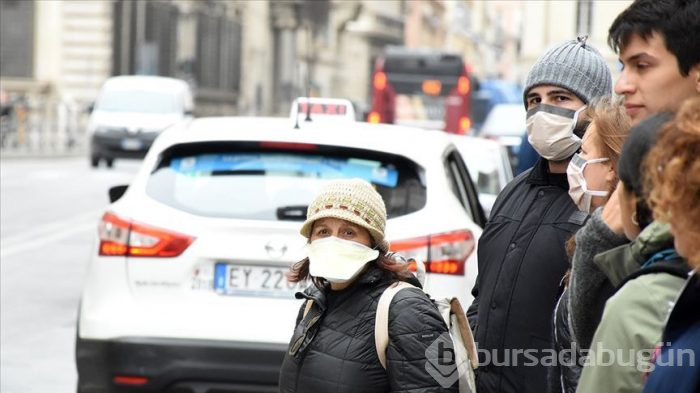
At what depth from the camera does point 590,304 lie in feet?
10.1

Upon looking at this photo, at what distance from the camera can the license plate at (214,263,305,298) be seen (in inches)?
265

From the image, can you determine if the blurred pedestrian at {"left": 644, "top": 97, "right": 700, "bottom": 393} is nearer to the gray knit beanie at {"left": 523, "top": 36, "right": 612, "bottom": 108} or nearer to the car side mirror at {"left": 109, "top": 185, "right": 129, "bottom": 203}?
the gray knit beanie at {"left": 523, "top": 36, "right": 612, "bottom": 108}

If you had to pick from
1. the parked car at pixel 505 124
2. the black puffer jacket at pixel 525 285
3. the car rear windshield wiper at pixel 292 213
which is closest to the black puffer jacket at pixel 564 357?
the black puffer jacket at pixel 525 285

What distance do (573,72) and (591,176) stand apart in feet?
2.79

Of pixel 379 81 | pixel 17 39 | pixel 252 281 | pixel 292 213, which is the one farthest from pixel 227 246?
pixel 17 39

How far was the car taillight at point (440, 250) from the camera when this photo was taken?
21.8 ft

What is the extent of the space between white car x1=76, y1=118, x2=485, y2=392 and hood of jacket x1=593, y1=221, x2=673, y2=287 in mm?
3709

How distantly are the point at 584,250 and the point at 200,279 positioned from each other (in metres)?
3.81

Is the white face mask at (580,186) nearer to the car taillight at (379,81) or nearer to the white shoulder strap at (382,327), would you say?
the white shoulder strap at (382,327)

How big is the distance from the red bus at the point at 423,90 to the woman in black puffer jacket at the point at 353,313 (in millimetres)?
34692

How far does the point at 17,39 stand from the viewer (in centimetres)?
4900

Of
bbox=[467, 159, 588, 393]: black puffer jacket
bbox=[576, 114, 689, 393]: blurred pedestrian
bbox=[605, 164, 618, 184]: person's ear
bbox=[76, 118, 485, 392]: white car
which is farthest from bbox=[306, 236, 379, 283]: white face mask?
bbox=[76, 118, 485, 392]: white car

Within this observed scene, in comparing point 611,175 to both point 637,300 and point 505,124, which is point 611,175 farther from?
point 505,124

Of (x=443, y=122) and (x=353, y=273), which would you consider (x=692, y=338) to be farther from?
(x=443, y=122)
